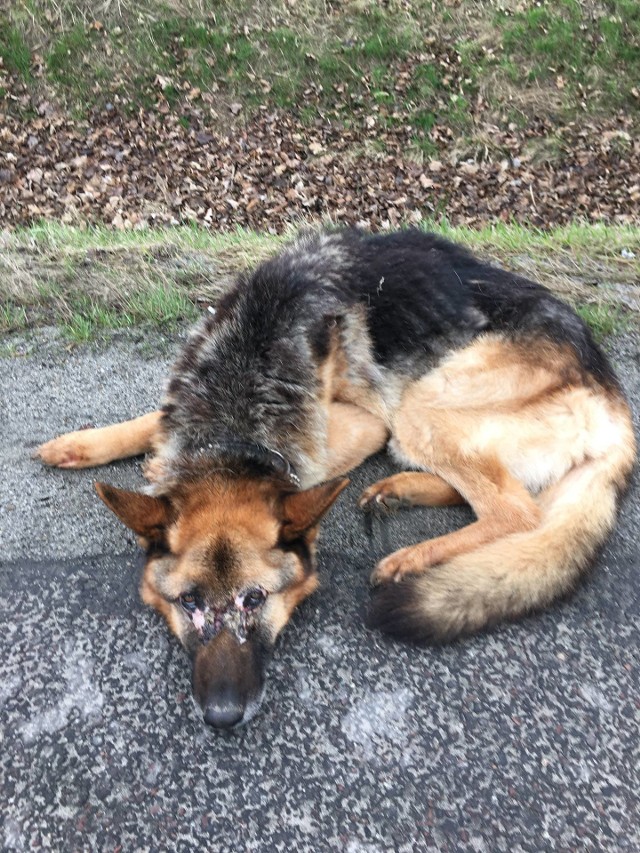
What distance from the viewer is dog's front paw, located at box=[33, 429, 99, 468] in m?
3.64

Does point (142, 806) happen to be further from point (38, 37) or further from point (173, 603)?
point (38, 37)

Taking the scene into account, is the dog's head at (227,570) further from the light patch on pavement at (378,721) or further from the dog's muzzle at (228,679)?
the light patch on pavement at (378,721)

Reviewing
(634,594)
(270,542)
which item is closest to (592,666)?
(634,594)

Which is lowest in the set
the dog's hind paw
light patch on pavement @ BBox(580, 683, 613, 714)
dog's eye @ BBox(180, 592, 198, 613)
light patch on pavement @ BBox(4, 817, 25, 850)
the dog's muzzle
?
light patch on pavement @ BBox(4, 817, 25, 850)

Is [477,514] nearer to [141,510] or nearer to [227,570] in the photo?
[227,570]

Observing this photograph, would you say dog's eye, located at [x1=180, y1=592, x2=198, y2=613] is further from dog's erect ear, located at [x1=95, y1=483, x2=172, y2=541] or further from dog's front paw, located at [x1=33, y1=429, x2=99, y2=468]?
dog's front paw, located at [x1=33, y1=429, x2=99, y2=468]

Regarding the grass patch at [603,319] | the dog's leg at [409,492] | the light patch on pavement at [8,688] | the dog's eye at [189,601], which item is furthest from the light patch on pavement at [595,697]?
the grass patch at [603,319]

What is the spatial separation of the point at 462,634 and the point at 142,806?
143 centimetres

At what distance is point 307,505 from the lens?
278 cm

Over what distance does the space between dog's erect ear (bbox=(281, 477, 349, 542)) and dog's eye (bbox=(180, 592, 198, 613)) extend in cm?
47

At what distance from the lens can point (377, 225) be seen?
32.2ft

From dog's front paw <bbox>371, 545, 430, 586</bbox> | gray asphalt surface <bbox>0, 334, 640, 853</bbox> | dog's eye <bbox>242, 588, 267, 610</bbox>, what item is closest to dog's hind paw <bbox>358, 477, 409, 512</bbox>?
gray asphalt surface <bbox>0, 334, 640, 853</bbox>

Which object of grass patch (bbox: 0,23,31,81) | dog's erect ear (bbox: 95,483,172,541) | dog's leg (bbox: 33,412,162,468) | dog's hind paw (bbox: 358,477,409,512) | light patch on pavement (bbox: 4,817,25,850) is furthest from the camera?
grass patch (bbox: 0,23,31,81)

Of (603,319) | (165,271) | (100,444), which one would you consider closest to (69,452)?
(100,444)
